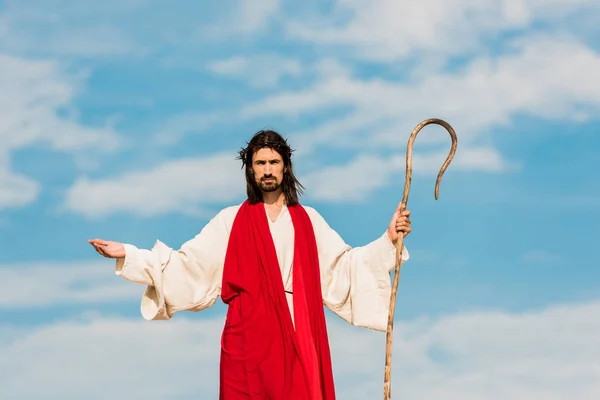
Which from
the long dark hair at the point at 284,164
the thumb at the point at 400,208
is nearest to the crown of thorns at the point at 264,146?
the long dark hair at the point at 284,164


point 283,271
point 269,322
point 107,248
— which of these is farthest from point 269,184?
point 107,248

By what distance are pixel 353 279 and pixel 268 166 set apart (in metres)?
1.23

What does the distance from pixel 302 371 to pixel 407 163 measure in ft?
6.19

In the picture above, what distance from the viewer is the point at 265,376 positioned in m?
9.93

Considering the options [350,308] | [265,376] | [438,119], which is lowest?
[265,376]

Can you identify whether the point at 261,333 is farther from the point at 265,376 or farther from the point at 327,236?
the point at 327,236

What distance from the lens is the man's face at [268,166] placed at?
408 inches

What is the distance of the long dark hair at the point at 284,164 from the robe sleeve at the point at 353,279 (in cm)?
27

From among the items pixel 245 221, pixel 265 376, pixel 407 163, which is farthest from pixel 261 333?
pixel 407 163

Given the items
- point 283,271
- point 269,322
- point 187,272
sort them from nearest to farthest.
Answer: point 269,322, point 283,271, point 187,272

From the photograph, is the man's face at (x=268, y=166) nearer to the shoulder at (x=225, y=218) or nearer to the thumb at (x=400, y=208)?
the shoulder at (x=225, y=218)

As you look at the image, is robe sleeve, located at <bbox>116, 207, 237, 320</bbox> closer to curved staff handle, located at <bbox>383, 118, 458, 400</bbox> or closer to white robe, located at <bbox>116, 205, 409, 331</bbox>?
white robe, located at <bbox>116, 205, 409, 331</bbox>

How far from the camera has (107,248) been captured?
1014 centimetres

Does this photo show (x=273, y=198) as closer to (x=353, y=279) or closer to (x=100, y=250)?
(x=353, y=279)
